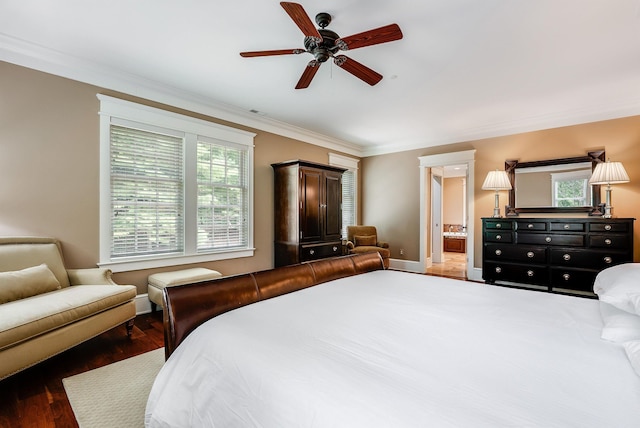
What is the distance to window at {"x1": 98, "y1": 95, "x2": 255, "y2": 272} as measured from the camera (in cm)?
321

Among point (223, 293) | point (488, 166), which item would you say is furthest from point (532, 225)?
point (223, 293)

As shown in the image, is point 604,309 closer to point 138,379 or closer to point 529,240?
point 138,379

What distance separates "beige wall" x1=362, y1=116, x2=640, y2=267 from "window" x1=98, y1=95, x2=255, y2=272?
3209mm

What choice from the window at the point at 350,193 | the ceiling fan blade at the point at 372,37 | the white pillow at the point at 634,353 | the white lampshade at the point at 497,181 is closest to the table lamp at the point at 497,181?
the white lampshade at the point at 497,181

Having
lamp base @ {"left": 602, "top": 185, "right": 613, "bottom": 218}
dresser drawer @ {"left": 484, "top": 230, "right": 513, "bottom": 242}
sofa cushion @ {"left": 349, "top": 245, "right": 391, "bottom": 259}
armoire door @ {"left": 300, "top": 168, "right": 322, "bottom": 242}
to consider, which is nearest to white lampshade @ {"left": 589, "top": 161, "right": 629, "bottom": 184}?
lamp base @ {"left": 602, "top": 185, "right": 613, "bottom": 218}

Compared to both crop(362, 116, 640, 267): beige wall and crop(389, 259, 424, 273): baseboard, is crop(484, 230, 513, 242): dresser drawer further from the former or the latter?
crop(389, 259, 424, 273): baseboard

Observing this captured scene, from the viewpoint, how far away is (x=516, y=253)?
14.0ft

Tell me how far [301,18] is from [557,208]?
4.79m

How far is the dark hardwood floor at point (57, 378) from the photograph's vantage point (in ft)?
5.50

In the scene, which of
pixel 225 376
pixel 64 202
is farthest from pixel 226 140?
pixel 225 376

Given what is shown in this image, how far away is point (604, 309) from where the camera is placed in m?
1.45

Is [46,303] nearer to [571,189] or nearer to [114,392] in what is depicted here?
[114,392]

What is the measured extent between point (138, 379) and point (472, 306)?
2.29 m

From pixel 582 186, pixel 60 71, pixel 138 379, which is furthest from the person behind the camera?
pixel 582 186
